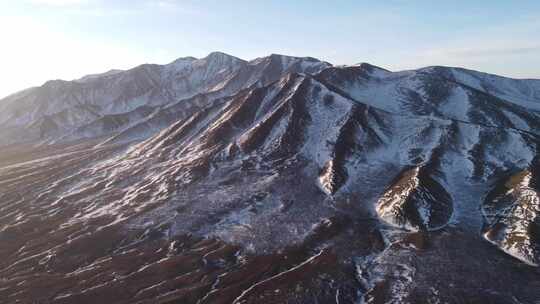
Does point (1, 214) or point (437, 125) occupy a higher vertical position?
point (437, 125)

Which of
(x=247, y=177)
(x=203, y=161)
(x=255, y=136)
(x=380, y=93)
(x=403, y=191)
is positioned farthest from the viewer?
(x=380, y=93)

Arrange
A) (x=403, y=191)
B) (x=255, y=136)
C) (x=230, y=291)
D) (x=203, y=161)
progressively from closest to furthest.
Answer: (x=230, y=291) < (x=403, y=191) < (x=203, y=161) < (x=255, y=136)

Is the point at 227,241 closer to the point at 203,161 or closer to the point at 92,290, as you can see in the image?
the point at 92,290

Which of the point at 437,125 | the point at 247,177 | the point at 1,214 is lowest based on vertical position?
the point at 1,214

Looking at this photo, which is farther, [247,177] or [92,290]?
[247,177]

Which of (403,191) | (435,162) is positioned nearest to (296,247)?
(403,191)

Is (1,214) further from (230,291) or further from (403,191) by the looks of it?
(403,191)

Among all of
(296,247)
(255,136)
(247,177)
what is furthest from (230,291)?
(255,136)
